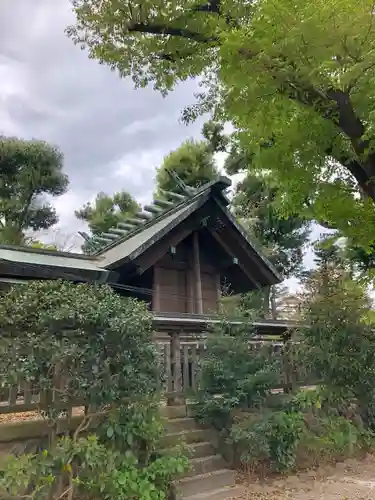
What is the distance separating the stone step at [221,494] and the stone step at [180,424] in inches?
36.9

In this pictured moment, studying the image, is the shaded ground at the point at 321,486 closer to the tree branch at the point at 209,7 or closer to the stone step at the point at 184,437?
the stone step at the point at 184,437

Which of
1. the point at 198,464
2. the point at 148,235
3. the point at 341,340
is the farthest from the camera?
the point at 148,235

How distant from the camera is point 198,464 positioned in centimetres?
554

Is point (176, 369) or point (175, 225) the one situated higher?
point (175, 225)

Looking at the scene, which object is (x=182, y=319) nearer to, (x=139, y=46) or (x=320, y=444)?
(x=320, y=444)

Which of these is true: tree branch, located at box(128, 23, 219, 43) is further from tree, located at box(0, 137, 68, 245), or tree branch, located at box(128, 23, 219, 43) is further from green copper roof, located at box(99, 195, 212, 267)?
tree, located at box(0, 137, 68, 245)

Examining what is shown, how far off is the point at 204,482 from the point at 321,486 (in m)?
1.77

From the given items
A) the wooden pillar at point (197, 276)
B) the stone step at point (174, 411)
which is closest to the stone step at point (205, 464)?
the stone step at point (174, 411)

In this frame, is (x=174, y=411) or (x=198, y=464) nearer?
(x=198, y=464)

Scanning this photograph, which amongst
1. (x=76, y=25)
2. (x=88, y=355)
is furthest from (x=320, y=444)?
(x=76, y=25)

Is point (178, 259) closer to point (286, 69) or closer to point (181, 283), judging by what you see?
point (181, 283)

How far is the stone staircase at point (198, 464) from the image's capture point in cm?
510

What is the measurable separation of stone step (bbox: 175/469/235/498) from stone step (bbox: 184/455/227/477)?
0.08 meters

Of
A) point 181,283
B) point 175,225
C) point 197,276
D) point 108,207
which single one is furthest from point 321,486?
point 108,207
